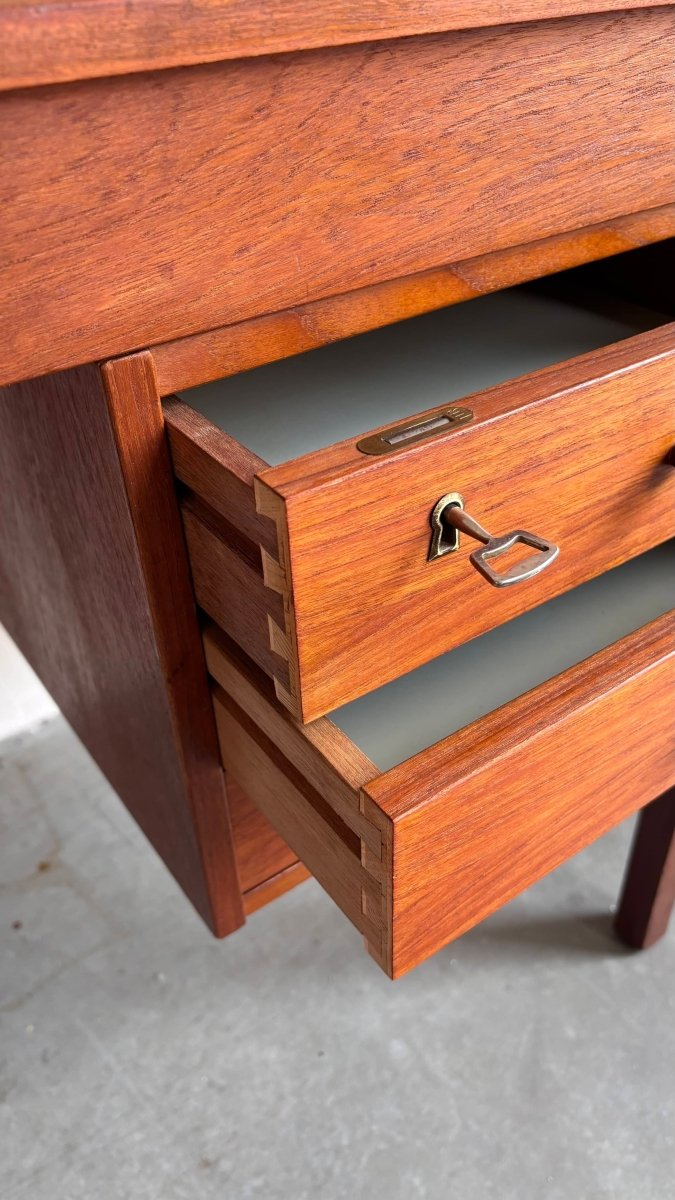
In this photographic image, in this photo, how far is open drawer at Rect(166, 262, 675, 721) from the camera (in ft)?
1.12

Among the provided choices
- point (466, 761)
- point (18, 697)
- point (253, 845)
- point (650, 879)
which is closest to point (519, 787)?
point (466, 761)

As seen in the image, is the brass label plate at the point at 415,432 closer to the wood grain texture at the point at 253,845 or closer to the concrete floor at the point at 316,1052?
the wood grain texture at the point at 253,845

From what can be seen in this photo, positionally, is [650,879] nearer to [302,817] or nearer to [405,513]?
[302,817]

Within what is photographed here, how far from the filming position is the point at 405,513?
35 cm

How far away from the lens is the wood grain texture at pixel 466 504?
34 cm

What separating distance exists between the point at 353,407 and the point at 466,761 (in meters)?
0.19

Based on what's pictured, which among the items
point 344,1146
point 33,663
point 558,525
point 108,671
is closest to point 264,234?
point 558,525

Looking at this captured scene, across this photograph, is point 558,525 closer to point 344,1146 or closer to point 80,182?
point 80,182

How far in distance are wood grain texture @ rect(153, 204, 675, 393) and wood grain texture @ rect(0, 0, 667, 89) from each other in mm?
102

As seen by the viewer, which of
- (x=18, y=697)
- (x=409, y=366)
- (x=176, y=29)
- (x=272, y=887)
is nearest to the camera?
(x=176, y=29)

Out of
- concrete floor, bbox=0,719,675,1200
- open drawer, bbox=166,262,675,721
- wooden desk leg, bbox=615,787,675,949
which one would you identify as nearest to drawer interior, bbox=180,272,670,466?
open drawer, bbox=166,262,675,721

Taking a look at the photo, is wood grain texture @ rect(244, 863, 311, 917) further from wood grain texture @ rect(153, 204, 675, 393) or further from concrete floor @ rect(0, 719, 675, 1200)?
wood grain texture @ rect(153, 204, 675, 393)

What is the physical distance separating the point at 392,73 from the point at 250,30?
68 millimetres

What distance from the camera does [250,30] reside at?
12.0 inches
